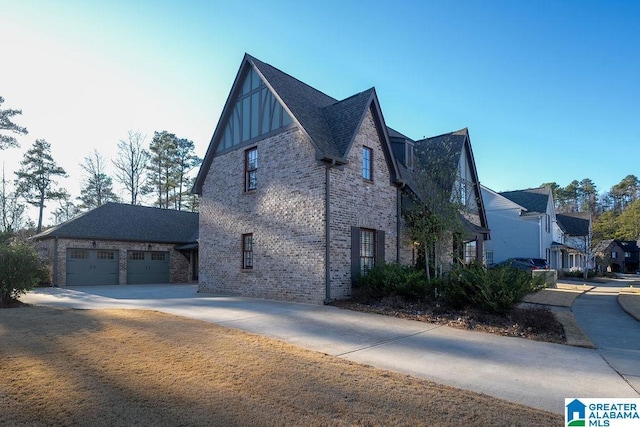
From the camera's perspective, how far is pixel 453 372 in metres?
5.68

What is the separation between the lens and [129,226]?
1008 inches

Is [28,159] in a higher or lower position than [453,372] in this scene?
higher

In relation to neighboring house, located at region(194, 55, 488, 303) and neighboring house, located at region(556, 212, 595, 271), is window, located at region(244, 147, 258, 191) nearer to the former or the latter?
neighboring house, located at region(194, 55, 488, 303)

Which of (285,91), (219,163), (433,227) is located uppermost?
(285,91)

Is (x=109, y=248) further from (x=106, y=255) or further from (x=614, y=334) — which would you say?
(x=614, y=334)

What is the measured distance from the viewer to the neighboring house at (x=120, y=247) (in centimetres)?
2219

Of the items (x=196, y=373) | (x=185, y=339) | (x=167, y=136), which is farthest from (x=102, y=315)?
(x=167, y=136)

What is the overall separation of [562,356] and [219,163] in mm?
14856

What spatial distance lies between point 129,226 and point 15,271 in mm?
14260

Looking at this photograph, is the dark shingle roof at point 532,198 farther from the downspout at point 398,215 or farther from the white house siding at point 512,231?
the downspout at point 398,215

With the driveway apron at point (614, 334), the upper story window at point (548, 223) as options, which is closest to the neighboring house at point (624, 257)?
the upper story window at point (548, 223)

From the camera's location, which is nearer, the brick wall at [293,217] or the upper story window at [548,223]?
the brick wall at [293,217]

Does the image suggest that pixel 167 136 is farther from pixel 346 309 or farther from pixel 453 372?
pixel 453 372

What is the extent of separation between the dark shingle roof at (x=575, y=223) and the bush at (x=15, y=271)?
1885 inches
